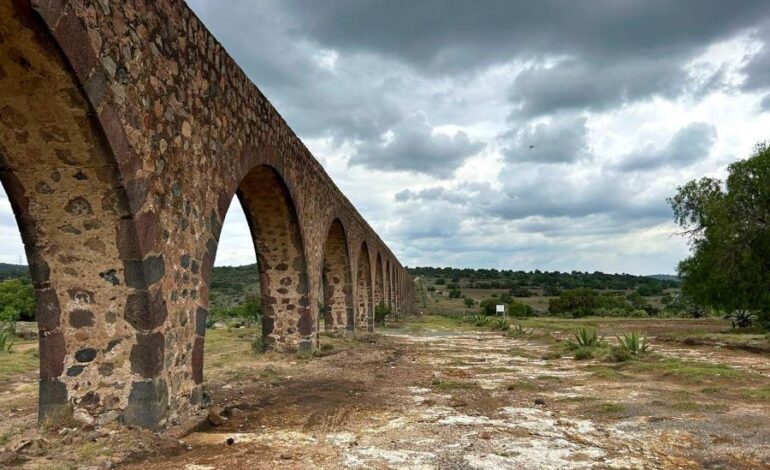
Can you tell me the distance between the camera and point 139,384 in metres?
4.59

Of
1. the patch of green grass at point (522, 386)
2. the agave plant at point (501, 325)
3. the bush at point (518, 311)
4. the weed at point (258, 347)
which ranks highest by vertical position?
the weed at point (258, 347)

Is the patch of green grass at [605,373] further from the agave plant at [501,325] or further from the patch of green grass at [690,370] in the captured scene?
the agave plant at [501,325]

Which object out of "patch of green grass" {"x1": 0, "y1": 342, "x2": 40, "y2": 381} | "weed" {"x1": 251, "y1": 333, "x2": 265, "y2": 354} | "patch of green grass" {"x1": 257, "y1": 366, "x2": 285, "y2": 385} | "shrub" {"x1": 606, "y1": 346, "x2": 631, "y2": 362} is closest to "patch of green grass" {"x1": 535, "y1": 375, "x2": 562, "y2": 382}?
"shrub" {"x1": 606, "y1": 346, "x2": 631, "y2": 362}

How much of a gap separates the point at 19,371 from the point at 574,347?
1053cm

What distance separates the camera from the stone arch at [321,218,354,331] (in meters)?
16.1

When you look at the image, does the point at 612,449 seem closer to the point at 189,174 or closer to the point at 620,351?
the point at 189,174

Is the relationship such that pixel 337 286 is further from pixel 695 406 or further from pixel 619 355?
pixel 695 406

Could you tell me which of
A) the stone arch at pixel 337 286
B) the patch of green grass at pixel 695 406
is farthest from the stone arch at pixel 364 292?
the patch of green grass at pixel 695 406

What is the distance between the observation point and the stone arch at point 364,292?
19.6 meters

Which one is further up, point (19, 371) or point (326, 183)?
point (326, 183)

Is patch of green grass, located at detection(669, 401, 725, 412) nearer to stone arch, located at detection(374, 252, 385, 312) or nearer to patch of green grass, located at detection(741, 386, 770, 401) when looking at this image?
patch of green grass, located at detection(741, 386, 770, 401)

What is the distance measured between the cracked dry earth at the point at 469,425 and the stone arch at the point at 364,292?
1107 centimetres

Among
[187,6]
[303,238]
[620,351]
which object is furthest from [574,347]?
[187,6]

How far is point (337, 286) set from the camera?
16547mm
